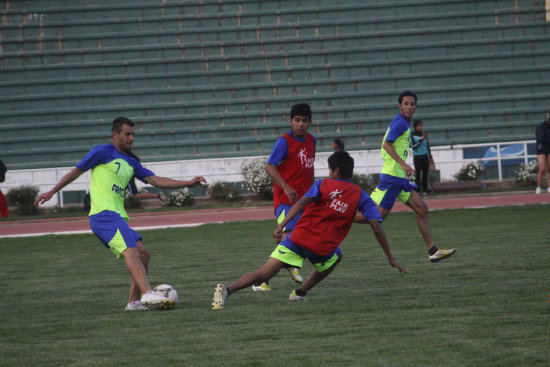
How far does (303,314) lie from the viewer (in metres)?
6.14

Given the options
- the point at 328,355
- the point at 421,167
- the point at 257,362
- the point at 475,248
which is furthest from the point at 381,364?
the point at 421,167

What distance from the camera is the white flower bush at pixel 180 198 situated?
23109 millimetres

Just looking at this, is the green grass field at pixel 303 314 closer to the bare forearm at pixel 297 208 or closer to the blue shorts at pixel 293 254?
the blue shorts at pixel 293 254

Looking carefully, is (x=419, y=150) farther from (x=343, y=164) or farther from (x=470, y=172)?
(x=343, y=164)

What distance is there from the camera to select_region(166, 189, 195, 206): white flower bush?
23109 mm

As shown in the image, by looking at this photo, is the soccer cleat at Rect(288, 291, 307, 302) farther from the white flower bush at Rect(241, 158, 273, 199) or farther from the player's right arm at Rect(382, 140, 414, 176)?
the white flower bush at Rect(241, 158, 273, 199)

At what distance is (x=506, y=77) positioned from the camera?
27906mm

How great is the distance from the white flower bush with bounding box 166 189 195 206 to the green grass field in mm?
11336

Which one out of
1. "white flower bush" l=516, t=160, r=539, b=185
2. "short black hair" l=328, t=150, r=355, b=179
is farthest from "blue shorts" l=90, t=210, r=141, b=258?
"white flower bush" l=516, t=160, r=539, b=185

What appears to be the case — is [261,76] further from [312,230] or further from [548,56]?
[312,230]

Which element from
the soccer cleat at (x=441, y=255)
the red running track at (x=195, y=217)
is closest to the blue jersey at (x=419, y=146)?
the red running track at (x=195, y=217)

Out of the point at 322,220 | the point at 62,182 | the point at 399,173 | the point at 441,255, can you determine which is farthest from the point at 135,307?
the point at 399,173

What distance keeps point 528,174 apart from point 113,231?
18.8 meters

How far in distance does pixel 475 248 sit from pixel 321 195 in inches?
192
